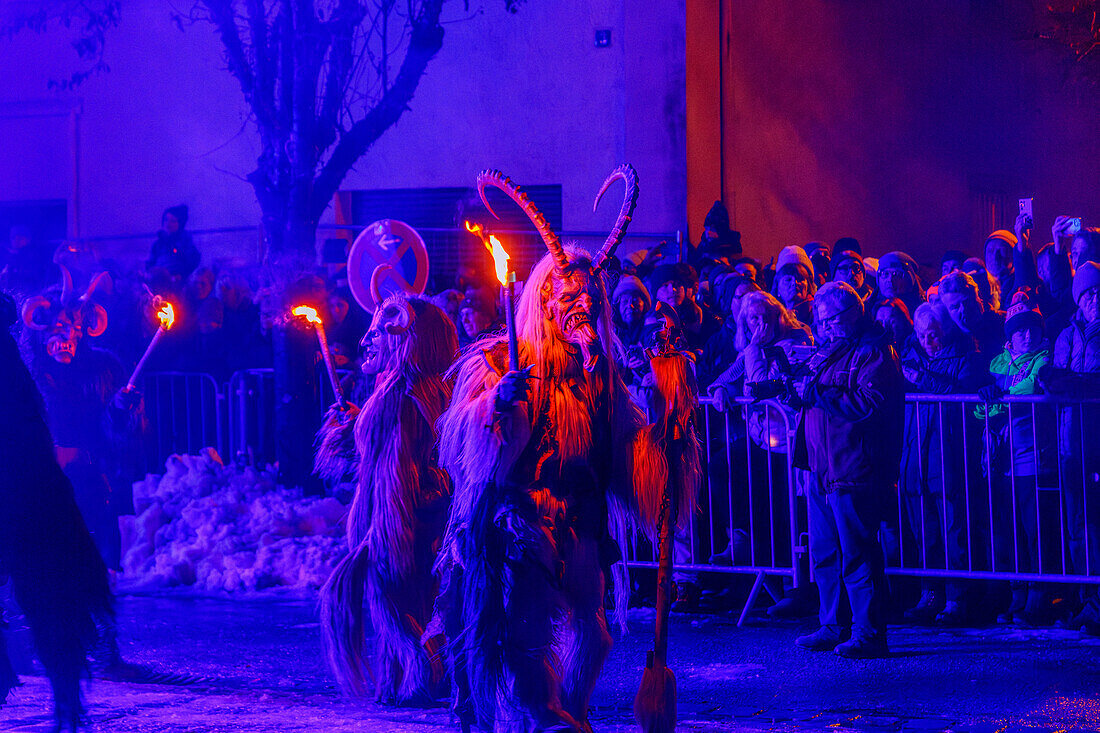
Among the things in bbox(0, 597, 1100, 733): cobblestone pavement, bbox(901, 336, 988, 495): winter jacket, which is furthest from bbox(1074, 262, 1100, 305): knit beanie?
bbox(0, 597, 1100, 733): cobblestone pavement

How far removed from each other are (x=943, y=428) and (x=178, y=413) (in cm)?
713

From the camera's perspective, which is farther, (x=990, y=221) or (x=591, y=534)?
(x=990, y=221)

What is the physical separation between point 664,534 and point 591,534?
1.24 ft

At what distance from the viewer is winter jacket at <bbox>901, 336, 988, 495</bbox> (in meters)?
8.05

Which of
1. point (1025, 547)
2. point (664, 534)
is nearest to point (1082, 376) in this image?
point (1025, 547)

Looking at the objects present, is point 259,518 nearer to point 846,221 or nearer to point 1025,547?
point 1025,547

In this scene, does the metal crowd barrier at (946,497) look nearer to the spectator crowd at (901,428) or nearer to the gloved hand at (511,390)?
the spectator crowd at (901,428)

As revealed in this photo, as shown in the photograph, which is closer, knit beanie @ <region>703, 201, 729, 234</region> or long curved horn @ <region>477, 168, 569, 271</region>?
long curved horn @ <region>477, 168, 569, 271</region>

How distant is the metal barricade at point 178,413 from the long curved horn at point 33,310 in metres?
3.19

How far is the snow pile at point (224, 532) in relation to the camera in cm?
933

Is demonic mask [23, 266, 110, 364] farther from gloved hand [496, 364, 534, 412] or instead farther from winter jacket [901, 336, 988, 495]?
winter jacket [901, 336, 988, 495]

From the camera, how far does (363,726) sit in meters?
5.87

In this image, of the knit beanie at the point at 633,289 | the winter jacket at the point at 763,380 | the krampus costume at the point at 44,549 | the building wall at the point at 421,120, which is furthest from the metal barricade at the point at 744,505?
the building wall at the point at 421,120

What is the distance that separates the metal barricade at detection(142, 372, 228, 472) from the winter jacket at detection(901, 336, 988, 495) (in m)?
6.36
